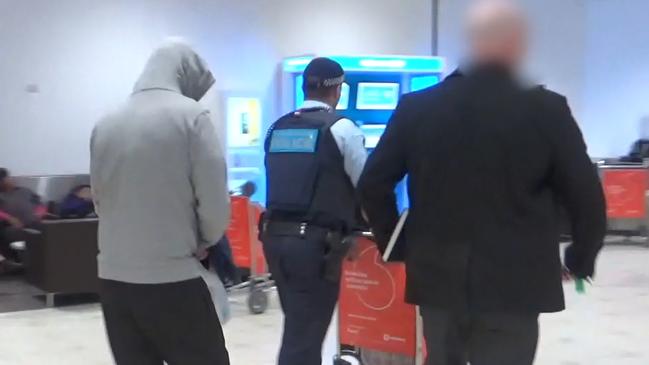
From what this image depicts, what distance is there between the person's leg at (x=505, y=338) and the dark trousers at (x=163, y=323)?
86cm

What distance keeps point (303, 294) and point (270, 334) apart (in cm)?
262

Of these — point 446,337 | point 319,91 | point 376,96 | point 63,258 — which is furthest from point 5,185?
point 446,337

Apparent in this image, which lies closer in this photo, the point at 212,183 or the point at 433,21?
the point at 212,183

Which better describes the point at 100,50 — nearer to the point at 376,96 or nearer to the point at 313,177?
the point at 376,96

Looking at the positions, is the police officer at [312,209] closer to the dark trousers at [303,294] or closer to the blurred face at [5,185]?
the dark trousers at [303,294]

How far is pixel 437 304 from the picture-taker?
228cm

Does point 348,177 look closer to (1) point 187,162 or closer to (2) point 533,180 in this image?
(1) point 187,162

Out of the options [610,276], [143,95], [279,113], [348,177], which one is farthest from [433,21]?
[143,95]

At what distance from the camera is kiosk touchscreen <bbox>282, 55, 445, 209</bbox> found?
1000 cm

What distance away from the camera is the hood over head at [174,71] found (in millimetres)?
2686

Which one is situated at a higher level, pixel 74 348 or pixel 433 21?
pixel 433 21

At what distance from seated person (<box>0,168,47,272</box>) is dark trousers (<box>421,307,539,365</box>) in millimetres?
6851

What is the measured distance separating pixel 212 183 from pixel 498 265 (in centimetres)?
88

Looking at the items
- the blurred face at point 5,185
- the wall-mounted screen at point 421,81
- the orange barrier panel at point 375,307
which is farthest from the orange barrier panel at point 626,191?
the orange barrier panel at point 375,307
